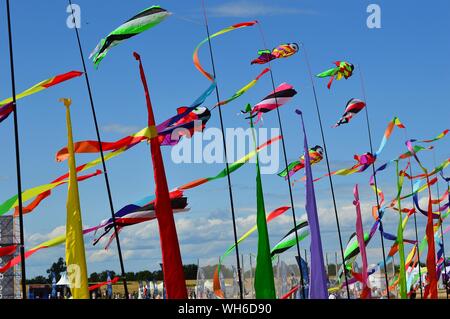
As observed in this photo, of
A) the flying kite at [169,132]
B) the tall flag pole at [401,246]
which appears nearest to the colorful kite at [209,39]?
the flying kite at [169,132]

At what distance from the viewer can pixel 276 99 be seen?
19.7 meters

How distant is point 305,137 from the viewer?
1803 cm

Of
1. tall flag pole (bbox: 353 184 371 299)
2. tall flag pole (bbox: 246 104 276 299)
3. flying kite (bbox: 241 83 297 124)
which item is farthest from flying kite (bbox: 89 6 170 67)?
tall flag pole (bbox: 353 184 371 299)

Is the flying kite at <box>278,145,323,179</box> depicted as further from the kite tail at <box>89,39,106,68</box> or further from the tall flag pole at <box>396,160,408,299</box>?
the kite tail at <box>89,39,106,68</box>

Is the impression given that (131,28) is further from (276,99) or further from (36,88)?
(276,99)

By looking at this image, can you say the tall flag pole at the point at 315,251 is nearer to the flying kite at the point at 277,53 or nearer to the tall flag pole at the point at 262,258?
the tall flag pole at the point at 262,258

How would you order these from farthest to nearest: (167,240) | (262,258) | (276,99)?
1. (276,99)
2. (262,258)
3. (167,240)

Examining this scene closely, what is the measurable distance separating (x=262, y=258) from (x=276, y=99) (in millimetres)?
5032

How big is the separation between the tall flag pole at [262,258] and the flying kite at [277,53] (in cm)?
471

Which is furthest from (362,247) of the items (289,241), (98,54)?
(98,54)

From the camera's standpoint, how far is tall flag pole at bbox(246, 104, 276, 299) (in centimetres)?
1547
